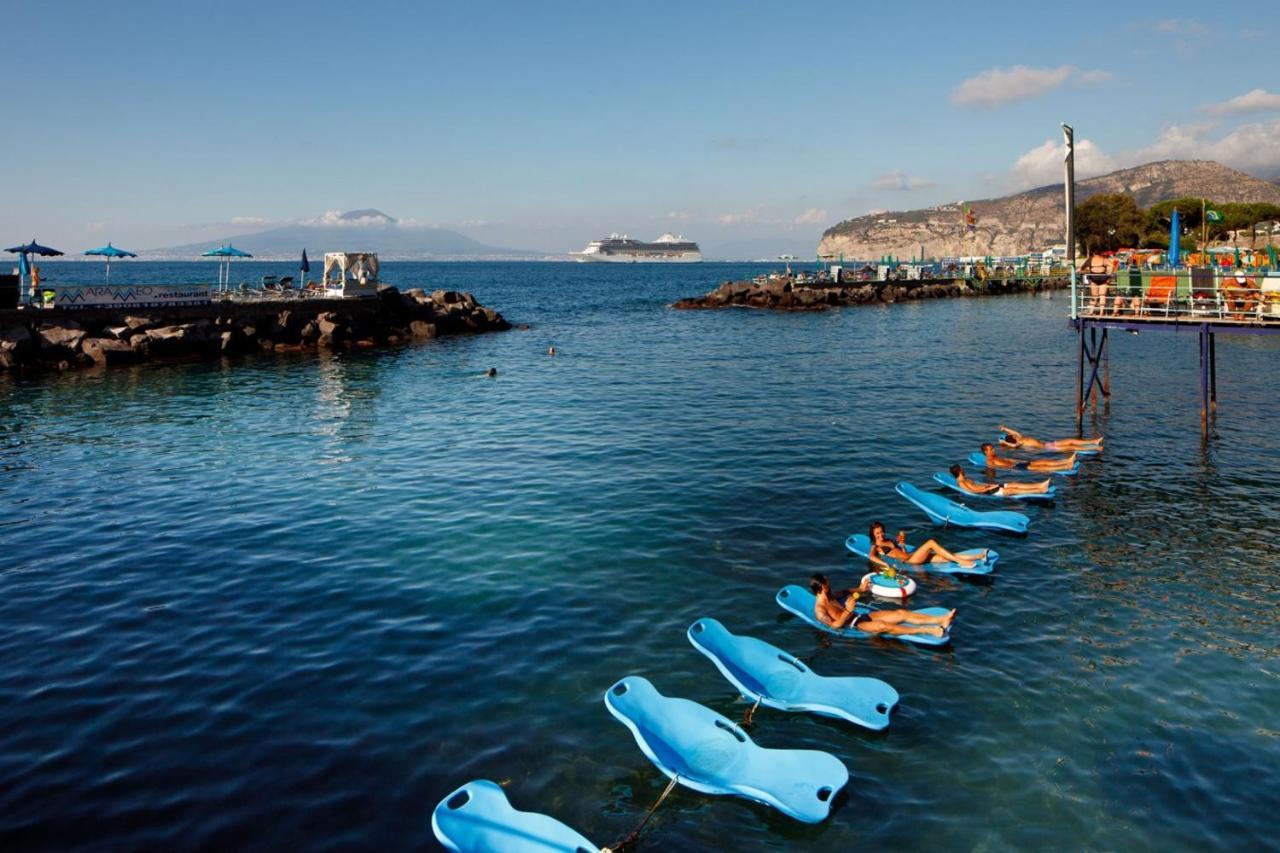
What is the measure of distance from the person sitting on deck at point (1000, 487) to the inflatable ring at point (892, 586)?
758cm

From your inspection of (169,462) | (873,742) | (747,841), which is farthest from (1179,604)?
(169,462)

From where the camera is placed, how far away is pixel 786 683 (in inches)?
508

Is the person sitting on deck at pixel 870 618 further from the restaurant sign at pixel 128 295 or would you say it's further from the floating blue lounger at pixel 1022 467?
the restaurant sign at pixel 128 295

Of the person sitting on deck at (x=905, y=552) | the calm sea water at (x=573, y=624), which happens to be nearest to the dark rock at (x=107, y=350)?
the calm sea water at (x=573, y=624)

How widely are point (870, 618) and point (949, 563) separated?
3.60 m

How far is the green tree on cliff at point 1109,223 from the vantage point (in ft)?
384

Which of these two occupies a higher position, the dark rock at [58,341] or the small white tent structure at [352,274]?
the small white tent structure at [352,274]

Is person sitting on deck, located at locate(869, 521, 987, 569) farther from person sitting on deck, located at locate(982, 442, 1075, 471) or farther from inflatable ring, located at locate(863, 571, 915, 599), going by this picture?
person sitting on deck, located at locate(982, 442, 1075, 471)

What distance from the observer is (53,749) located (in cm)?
1178

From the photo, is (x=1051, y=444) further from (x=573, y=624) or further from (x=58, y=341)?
(x=58, y=341)

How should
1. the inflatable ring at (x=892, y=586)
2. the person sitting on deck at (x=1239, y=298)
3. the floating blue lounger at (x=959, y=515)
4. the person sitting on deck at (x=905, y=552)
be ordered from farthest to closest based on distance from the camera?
the person sitting on deck at (x=1239, y=298), the floating blue lounger at (x=959, y=515), the person sitting on deck at (x=905, y=552), the inflatable ring at (x=892, y=586)

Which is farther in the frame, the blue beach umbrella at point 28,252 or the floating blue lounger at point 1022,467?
the blue beach umbrella at point 28,252

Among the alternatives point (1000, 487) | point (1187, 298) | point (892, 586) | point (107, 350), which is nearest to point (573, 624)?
point (892, 586)

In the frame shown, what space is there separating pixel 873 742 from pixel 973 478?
1556cm
